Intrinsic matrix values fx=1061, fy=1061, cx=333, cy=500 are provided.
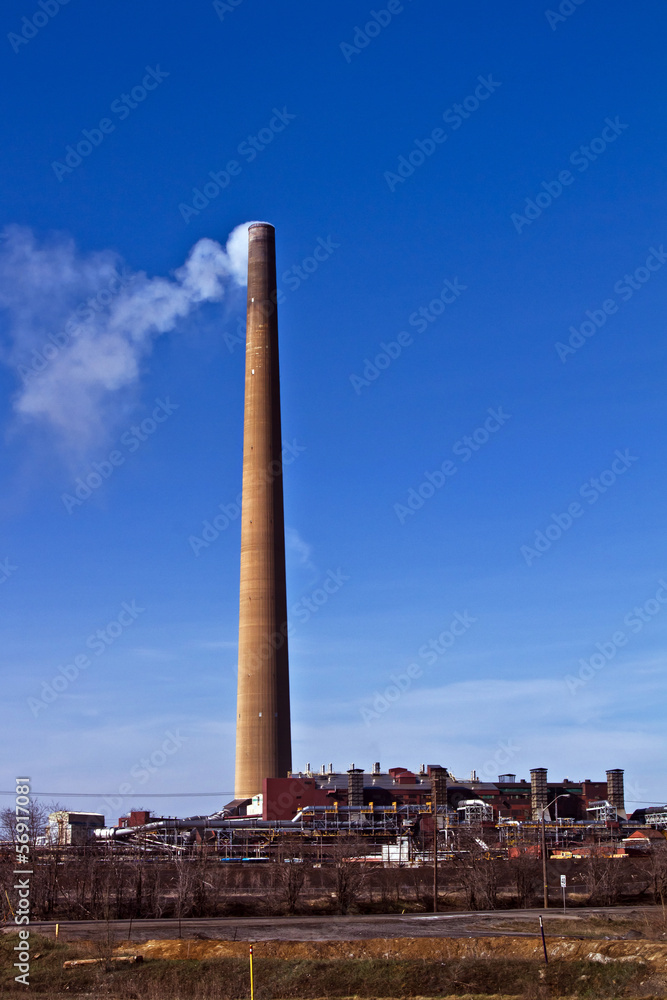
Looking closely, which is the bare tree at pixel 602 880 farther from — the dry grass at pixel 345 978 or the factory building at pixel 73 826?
Result: the factory building at pixel 73 826

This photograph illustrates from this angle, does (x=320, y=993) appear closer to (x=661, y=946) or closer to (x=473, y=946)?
(x=473, y=946)

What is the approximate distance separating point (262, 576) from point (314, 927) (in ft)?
118

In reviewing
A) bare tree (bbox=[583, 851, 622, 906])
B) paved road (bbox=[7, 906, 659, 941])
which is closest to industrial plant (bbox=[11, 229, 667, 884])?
bare tree (bbox=[583, 851, 622, 906])

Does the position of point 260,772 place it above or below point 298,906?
above

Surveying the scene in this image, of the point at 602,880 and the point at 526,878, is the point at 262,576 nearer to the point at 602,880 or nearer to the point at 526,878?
the point at 526,878

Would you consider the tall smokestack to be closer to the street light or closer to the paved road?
the street light

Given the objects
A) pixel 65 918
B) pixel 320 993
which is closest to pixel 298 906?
pixel 65 918

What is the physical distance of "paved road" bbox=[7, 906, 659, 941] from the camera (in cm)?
3878

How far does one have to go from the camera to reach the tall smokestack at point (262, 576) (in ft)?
246

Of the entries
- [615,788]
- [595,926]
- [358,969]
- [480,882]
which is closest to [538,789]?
[615,788]

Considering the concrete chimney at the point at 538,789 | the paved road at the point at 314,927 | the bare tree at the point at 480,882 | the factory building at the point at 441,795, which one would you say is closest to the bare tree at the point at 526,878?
the bare tree at the point at 480,882

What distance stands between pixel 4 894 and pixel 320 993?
66.0 feet

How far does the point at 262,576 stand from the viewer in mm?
76125

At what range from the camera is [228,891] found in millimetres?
54375
